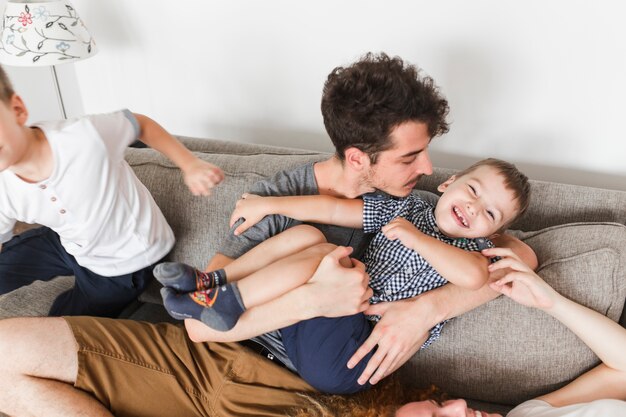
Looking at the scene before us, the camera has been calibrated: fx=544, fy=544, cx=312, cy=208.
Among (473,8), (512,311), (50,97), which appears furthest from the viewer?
→ (50,97)

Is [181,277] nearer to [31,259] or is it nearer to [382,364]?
[382,364]

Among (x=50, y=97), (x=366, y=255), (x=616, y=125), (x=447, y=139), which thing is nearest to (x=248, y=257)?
(x=366, y=255)

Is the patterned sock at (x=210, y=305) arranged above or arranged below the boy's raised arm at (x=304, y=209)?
below

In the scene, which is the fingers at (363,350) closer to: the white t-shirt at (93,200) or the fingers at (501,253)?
the fingers at (501,253)

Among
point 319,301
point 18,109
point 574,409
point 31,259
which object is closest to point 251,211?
point 319,301

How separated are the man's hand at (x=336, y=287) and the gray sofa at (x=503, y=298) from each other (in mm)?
330

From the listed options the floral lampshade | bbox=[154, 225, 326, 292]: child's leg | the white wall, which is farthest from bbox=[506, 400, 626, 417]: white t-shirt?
the floral lampshade

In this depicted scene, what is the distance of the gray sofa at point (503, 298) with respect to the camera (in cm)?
143

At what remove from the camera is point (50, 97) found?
2.77m

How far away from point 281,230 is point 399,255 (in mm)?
345

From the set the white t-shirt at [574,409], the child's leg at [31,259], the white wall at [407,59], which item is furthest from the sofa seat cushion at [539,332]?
the child's leg at [31,259]

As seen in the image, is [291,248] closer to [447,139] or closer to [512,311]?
[512,311]

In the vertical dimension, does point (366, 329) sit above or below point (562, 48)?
below

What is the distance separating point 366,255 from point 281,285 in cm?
32
